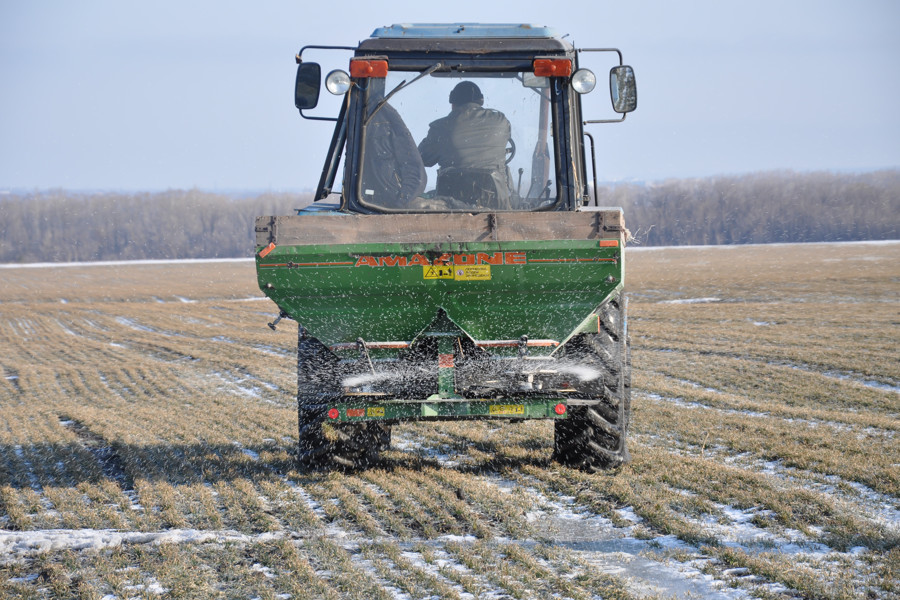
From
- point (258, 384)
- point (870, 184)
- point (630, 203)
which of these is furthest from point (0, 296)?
point (870, 184)

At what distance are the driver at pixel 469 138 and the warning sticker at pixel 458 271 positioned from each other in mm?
914

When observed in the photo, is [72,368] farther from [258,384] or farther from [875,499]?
[875,499]

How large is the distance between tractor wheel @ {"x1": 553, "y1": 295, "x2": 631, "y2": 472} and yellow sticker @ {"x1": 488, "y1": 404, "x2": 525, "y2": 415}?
51 centimetres

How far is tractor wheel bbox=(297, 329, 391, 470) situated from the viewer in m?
6.34

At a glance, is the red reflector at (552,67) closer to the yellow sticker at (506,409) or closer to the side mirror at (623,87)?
→ the side mirror at (623,87)

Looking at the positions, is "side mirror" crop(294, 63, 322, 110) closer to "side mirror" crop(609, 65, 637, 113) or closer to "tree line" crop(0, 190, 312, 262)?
"side mirror" crop(609, 65, 637, 113)

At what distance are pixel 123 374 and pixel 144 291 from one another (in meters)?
36.8

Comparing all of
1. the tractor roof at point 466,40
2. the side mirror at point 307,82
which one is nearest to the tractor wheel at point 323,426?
the side mirror at point 307,82

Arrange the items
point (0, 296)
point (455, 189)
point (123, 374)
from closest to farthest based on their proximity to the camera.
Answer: point (455, 189) < point (123, 374) < point (0, 296)

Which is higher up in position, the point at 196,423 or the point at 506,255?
the point at 506,255

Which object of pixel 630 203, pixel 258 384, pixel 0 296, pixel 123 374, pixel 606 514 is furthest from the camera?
pixel 630 203

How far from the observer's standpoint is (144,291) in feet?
166

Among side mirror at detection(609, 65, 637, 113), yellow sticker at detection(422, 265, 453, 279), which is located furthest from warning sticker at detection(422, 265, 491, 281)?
side mirror at detection(609, 65, 637, 113)

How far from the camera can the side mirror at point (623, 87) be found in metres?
6.35
